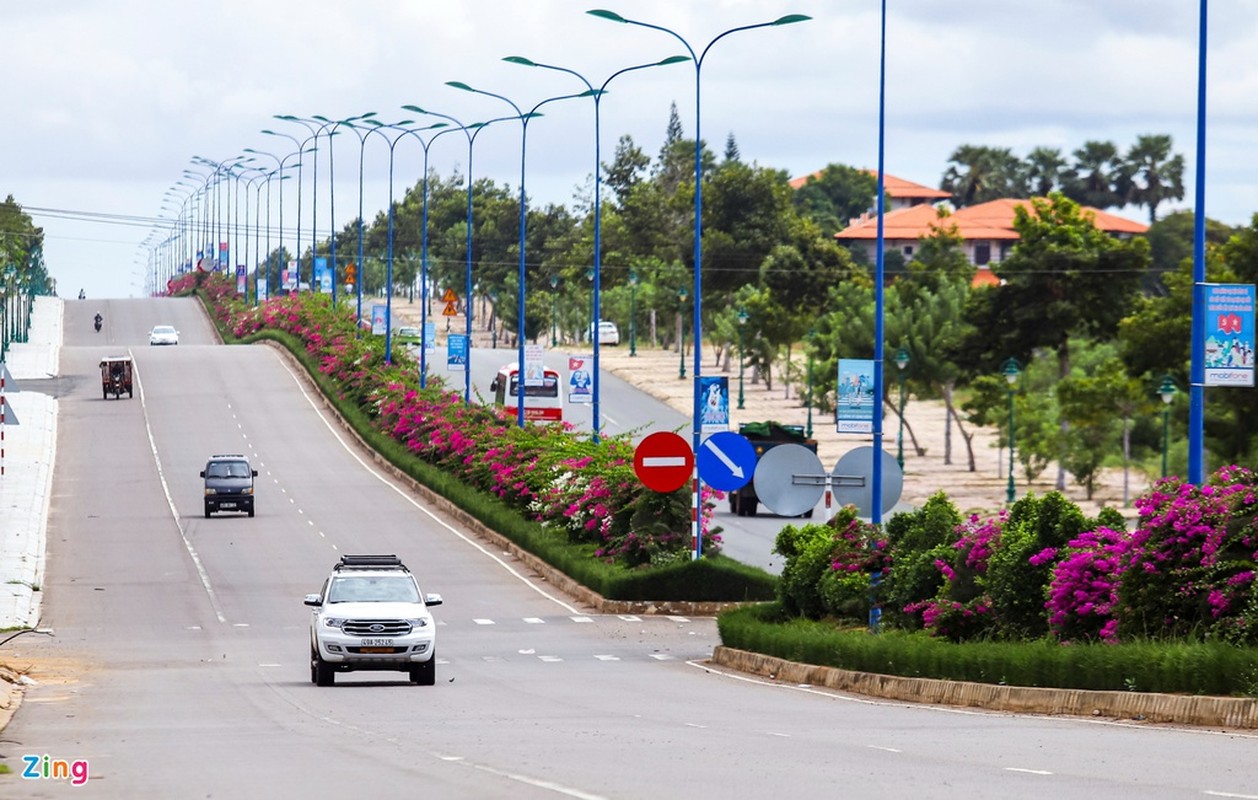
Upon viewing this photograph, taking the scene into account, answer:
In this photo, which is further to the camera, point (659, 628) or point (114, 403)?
point (114, 403)

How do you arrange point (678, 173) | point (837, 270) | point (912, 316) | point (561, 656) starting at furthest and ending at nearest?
point (678, 173), point (837, 270), point (912, 316), point (561, 656)

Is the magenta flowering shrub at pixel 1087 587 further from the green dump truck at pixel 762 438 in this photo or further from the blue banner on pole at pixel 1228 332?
the green dump truck at pixel 762 438

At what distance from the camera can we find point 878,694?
→ 2602cm

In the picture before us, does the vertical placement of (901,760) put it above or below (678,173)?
below

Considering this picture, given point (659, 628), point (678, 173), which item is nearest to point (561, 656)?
point (659, 628)

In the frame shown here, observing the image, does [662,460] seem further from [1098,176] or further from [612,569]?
[1098,176]

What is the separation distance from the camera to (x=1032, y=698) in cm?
2209

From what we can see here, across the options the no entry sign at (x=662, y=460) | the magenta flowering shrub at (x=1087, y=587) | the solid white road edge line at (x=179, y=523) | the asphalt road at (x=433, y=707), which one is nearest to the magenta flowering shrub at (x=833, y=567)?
the asphalt road at (x=433, y=707)

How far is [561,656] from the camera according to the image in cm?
3544

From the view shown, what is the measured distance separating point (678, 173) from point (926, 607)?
439 ft

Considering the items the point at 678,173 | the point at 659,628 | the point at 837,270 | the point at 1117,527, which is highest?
the point at 678,173

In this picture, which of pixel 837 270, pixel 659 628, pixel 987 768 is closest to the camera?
pixel 987 768

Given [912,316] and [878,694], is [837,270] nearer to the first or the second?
[912,316]

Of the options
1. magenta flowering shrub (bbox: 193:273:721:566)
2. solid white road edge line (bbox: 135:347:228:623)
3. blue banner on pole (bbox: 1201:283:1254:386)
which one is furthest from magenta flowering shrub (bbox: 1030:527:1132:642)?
solid white road edge line (bbox: 135:347:228:623)
